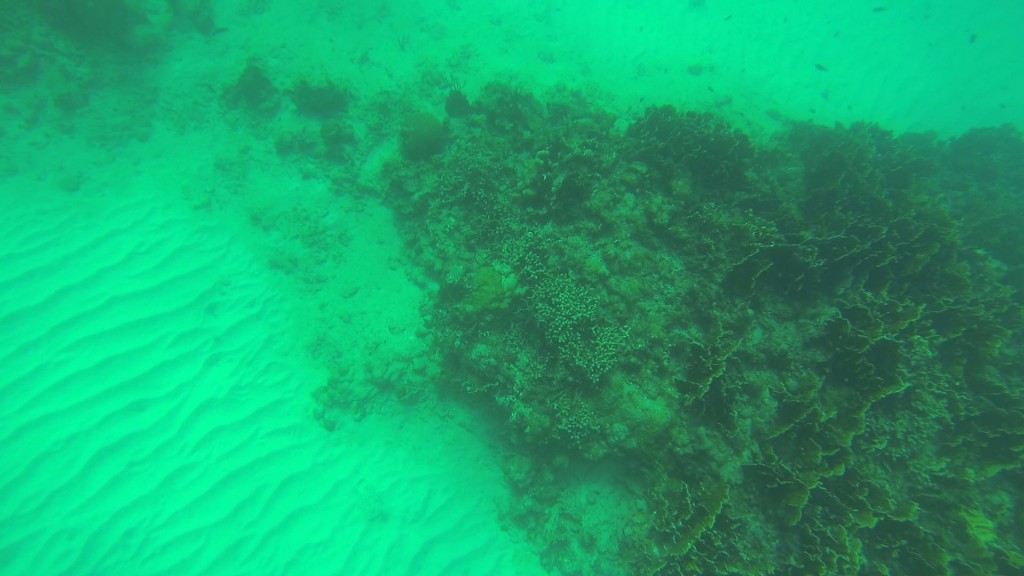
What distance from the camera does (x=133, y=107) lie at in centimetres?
830

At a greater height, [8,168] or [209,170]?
[209,170]

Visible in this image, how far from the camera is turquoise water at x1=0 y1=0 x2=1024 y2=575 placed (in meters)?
4.11

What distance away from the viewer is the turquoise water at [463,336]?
162 inches

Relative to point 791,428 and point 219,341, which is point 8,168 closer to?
point 219,341

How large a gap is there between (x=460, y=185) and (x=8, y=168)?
7.85m

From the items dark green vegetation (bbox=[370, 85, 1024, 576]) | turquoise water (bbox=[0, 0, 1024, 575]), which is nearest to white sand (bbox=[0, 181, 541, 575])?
turquoise water (bbox=[0, 0, 1024, 575])

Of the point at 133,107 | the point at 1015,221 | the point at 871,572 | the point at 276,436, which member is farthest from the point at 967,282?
the point at 133,107

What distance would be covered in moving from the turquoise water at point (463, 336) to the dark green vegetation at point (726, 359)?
0.03 meters

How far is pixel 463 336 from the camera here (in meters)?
5.25

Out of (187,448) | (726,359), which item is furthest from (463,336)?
(187,448)

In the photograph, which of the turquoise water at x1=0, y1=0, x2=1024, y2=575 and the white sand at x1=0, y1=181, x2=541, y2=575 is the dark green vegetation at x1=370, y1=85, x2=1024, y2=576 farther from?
the white sand at x1=0, y1=181, x2=541, y2=575

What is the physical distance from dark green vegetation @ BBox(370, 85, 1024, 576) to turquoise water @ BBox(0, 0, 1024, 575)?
3cm

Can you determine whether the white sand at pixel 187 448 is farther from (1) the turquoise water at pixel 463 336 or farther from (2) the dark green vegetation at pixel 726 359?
(2) the dark green vegetation at pixel 726 359

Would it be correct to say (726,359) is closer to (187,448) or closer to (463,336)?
(463,336)
